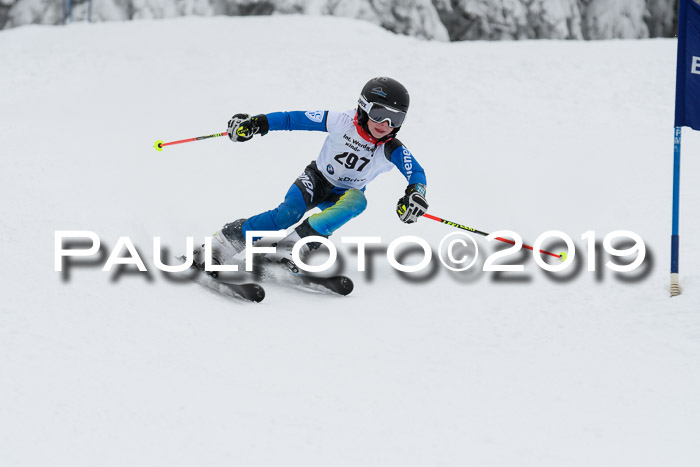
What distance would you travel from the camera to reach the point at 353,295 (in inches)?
206

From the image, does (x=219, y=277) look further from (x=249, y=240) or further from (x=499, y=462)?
(x=499, y=462)

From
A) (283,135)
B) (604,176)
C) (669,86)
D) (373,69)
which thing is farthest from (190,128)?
(669,86)

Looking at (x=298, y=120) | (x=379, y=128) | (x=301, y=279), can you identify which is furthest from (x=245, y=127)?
(x=301, y=279)

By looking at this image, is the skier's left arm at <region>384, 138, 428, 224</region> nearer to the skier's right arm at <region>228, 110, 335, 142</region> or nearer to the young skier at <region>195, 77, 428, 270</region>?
the young skier at <region>195, 77, 428, 270</region>

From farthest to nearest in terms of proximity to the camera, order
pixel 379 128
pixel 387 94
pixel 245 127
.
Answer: pixel 245 127
pixel 379 128
pixel 387 94

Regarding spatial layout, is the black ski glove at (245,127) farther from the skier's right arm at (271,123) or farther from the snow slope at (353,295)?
the snow slope at (353,295)

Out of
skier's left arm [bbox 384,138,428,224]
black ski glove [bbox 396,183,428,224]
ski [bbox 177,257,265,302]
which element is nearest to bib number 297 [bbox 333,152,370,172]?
skier's left arm [bbox 384,138,428,224]

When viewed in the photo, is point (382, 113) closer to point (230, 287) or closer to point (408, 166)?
point (408, 166)

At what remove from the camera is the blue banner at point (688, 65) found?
181 inches

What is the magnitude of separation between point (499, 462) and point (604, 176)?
601 centimetres

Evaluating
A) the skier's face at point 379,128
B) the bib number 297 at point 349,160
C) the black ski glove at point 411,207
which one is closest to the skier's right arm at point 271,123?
the bib number 297 at point 349,160

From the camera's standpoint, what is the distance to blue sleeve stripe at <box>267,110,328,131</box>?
5.34m

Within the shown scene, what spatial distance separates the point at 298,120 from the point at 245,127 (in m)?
0.40

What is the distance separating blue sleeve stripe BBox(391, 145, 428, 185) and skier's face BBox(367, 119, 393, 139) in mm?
175
